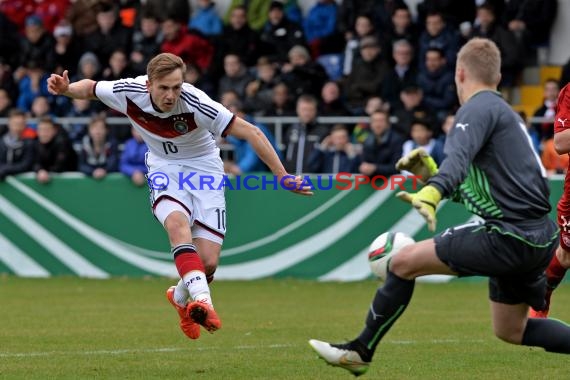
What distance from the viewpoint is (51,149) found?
18.1m

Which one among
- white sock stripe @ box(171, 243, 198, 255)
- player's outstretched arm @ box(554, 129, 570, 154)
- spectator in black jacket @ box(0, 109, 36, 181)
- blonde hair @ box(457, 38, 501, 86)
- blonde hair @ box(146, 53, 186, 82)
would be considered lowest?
Result: spectator in black jacket @ box(0, 109, 36, 181)

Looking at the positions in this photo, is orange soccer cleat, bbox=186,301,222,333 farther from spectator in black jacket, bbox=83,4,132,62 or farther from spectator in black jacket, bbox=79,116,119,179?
spectator in black jacket, bbox=83,4,132,62

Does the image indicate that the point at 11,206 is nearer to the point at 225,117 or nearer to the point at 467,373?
the point at 225,117

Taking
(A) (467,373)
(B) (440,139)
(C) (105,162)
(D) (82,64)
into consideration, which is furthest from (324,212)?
(A) (467,373)

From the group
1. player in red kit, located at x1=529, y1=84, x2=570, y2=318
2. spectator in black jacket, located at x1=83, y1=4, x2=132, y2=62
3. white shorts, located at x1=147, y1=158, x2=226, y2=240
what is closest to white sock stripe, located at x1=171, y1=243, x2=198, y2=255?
white shorts, located at x1=147, y1=158, x2=226, y2=240

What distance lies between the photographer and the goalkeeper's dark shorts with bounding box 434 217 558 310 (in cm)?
675

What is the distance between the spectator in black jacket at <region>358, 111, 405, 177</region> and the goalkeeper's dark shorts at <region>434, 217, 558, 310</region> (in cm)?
936

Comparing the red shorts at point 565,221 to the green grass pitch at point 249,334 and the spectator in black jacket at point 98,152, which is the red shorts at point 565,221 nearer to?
the green grass pitch at point 249,334

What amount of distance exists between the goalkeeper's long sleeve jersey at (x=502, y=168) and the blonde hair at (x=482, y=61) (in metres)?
0.10

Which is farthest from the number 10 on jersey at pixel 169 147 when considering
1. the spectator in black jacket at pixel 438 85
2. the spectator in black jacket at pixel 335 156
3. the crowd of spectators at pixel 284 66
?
the spectator in black jacket at pixel 438 85

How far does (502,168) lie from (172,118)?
11.2 ft

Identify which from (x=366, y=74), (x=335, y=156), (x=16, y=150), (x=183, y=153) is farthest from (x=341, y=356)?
(x=366, y=74)

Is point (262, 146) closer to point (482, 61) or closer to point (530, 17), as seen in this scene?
point (482, 61)

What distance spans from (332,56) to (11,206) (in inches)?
240
